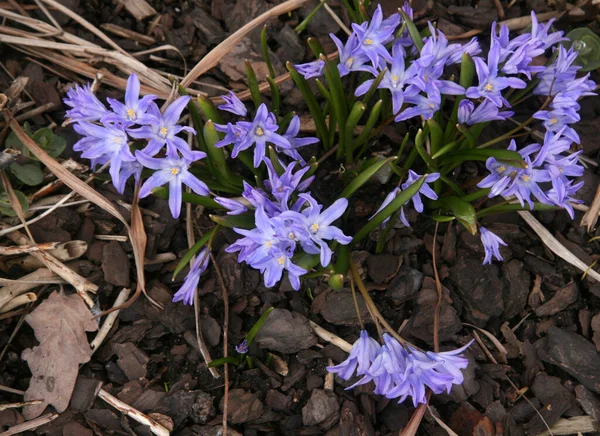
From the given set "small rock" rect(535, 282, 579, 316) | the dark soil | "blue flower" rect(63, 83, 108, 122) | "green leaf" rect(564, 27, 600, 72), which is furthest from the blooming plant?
"small rock" rect(535, 282, 579, 316)

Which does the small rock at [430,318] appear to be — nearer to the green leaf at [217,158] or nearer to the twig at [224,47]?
the green leaf at [217,158]

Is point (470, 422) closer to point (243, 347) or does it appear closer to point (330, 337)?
point (330, 337)

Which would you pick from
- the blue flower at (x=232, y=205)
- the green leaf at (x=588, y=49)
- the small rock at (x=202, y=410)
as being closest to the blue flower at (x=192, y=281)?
the blue flower at (x=232, y=205)

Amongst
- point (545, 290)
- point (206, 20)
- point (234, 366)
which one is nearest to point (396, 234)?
point (545, 290)

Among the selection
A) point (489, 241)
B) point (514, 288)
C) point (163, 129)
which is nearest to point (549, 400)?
point (514, 288)

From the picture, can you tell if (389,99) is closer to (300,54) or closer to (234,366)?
(300,54)
